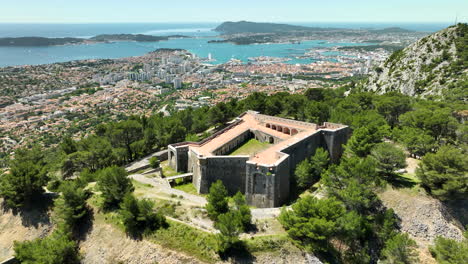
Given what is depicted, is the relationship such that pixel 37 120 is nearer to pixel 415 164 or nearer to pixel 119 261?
pixel 119 261

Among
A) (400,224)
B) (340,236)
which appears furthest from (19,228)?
(400,224)

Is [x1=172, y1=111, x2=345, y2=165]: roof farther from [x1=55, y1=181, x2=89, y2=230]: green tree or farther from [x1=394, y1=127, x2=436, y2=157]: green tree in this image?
[x1=55, y1=181, x2=89, y2=230]: green tree

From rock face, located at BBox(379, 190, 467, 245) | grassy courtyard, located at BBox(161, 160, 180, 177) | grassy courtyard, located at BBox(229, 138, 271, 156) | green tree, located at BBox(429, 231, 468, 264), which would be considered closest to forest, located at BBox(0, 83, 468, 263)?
green tree, located at BBox(429, 231, 468, 264)

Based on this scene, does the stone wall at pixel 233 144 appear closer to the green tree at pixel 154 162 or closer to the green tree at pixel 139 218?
the green tree at pixel 154 162

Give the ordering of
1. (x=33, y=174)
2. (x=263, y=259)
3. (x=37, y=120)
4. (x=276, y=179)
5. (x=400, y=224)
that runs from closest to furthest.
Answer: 1. (x=263, y=259)
2. (x=400, y=224)
3. (x=276, y=179)
4. (x=33, y=174)
5. (x=37, y=120)

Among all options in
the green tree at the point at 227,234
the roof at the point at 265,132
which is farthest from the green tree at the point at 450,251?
the green tree at the point at 227,234

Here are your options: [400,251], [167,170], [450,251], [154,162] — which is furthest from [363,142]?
[154,162]
